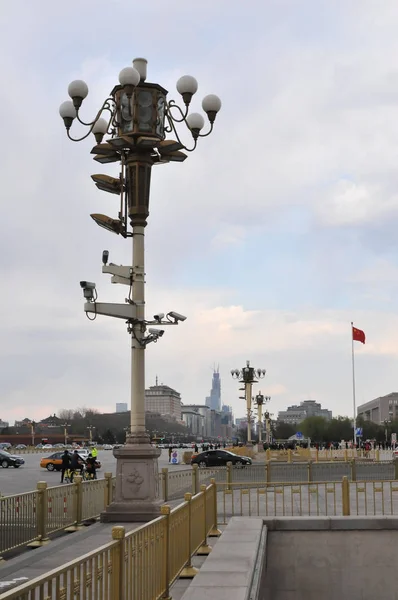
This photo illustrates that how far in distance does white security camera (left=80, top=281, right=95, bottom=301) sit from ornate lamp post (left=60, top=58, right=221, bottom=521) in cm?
3

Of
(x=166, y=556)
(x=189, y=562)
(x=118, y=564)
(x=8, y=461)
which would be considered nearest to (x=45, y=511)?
(x=189, y=562)

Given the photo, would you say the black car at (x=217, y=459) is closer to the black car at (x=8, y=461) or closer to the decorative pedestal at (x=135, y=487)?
the black car at (x=8, y=461)

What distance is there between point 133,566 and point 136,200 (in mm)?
11978

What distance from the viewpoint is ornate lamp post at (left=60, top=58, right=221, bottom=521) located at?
16.7 meters

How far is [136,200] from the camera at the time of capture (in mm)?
17703

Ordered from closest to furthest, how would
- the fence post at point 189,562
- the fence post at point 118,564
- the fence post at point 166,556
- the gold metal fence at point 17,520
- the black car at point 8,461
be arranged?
1. the fence post at point 118,564
2. the fence post at point 166,556
3. the fence post at point 189,562
4. the gold metal fence at point 17,520
5. the black car at point 8,461

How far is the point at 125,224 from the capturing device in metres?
17.8

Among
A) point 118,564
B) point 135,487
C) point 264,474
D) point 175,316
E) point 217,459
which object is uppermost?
point 175,316

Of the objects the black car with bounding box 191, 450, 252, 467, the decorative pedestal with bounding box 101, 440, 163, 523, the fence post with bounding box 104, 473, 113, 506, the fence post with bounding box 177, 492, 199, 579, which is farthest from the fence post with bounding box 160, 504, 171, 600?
the black car with bounding box 191, 450, 252, 467

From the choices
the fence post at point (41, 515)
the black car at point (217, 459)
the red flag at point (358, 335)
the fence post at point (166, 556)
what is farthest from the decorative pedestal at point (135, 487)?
the red flag at point (358, 335)

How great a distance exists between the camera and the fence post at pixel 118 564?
600 centimetres

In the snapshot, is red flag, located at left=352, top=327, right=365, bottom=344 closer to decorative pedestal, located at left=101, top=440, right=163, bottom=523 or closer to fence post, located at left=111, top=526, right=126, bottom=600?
decorative pedestal, located at left=101, top=440, right=163, bottom=523

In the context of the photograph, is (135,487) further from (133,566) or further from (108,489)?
(133,566)

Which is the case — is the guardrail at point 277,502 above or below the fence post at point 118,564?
below
